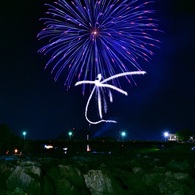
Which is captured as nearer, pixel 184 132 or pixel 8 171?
pixel 8 171

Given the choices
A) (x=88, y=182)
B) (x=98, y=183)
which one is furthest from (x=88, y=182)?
(x=98, y=183)

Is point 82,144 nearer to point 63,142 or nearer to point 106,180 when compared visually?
point 63,142

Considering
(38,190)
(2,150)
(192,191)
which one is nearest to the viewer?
(38,190)

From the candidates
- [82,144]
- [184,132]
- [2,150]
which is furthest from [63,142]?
[2,150]

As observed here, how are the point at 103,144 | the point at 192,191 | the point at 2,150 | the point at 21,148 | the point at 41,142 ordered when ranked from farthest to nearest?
the point at 41,142 → the point at 103,144 → the point at 21,148 → the point at 2,150 → the point at 192,191

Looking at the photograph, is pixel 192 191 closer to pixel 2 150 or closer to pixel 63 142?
pixel 2 150

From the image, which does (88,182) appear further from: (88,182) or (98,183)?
(98,183)

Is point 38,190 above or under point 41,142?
under

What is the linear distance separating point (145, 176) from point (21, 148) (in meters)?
61.6

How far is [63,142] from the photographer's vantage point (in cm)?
16288

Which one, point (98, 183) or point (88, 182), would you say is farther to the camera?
point (88, 182)

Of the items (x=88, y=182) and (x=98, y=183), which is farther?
(x=88, y=182)

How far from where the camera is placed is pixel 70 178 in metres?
14.1

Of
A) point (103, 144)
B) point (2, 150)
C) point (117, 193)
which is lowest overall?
point (117, 193)
